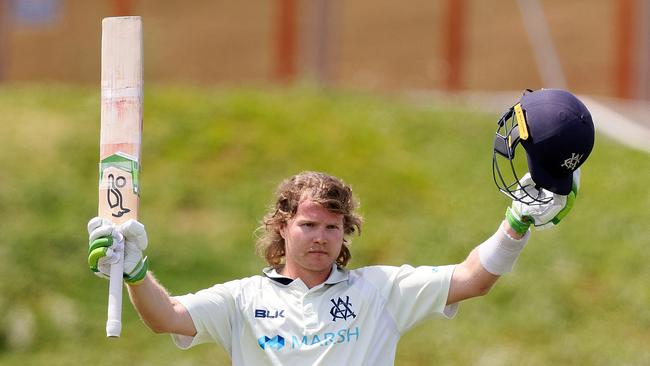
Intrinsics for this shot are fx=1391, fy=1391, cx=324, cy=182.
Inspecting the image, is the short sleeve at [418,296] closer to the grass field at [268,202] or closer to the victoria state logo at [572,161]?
the victoria state logo at [572,161]

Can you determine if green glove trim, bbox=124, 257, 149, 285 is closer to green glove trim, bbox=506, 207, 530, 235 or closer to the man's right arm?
the man's right arm

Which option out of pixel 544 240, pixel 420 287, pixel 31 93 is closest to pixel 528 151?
pixel 420 287

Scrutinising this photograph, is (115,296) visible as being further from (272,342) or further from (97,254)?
(272,342)

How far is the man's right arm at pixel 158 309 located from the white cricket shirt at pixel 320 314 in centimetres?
4

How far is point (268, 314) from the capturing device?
5.11m

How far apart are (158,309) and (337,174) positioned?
22.7ft

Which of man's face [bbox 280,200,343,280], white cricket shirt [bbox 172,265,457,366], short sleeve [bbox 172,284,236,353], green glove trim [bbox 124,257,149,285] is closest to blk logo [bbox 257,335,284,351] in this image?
white cricket shirt [bbox 172,265,457,366]

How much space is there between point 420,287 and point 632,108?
9186mm

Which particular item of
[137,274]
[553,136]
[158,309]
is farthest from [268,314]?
[553,136]

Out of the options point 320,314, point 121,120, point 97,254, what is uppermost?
point 121,120

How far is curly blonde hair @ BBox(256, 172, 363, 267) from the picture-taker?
16.8ft

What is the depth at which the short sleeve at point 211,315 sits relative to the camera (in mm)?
5113

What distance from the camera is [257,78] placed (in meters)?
19.0

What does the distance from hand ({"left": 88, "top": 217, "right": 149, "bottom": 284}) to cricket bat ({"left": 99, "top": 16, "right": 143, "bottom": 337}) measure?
0.13 meters
